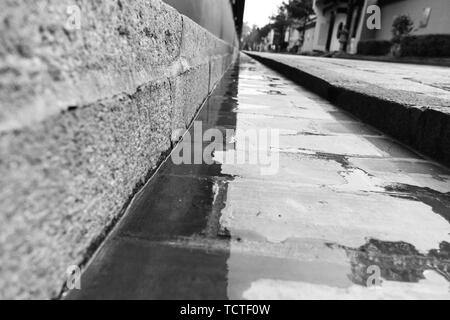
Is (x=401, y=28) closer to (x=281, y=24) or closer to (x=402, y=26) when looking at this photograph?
(x=402, y=26)

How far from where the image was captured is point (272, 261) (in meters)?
0.91

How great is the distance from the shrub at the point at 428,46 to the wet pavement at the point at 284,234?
17529 mm

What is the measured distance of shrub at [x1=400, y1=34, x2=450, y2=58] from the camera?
1569cm

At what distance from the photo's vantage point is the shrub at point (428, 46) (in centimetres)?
1569

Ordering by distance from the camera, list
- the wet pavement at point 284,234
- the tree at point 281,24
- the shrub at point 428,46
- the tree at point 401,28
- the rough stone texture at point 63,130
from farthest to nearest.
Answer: the tree at point 281,24 < the tree at point 401,28 < the shrub at point 428,46 < the wet pavement at point 284,234 < the rough stone texture at point 63,130

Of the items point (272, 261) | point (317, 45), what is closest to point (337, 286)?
point (272, 261)


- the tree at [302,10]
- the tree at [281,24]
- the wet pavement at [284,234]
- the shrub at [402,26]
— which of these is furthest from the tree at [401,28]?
the tree at [281,24]

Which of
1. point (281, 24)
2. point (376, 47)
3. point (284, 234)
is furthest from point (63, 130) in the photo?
point (281, 24)

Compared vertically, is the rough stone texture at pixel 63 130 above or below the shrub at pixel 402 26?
below

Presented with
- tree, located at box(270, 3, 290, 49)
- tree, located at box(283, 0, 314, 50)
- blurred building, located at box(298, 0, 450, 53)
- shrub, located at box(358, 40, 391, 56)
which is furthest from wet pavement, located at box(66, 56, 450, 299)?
tree, located at box(270, 3, 290, 49)

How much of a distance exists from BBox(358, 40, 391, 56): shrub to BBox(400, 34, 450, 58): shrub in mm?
4401

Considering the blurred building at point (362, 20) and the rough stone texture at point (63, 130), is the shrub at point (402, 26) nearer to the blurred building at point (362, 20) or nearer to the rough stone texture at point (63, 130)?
the blurred building at point (362, 20)

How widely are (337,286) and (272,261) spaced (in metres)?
0.18

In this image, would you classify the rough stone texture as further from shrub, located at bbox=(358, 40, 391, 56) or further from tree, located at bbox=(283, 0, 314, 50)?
tree, located at bbox=(283, 0, 314, 50)
